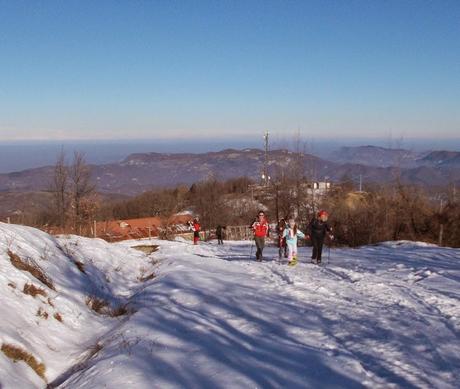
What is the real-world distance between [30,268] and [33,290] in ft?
4.00

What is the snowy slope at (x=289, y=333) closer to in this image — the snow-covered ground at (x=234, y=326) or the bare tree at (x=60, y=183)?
the snow-covered ground at (x=234, y=326)

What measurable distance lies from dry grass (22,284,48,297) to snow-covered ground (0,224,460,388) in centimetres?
13

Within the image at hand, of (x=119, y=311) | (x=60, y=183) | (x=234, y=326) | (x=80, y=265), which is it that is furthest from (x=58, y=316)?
(x=60, y=183)

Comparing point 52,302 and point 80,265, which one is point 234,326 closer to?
point 52,302

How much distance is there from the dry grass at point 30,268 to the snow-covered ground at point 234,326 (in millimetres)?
227

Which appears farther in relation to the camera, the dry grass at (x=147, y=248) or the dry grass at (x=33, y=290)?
the dry grass at (x=147, y=248)

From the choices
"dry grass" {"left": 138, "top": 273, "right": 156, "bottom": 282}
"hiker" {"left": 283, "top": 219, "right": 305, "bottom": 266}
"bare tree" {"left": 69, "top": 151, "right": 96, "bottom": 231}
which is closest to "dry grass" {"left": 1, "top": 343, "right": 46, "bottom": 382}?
"dry grass" {"left": 138, "top": 273, "right": 156, "bottom": 282}

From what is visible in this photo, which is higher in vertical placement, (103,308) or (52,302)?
(52,302)

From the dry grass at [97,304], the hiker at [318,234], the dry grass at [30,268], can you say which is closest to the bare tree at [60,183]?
the hiker at [318,234]

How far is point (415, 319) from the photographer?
836cm

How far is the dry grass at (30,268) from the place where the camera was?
32.8ft

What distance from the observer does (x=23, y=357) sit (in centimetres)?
686

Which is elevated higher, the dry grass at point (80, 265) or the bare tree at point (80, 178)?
the dry grass at point (80, 265)

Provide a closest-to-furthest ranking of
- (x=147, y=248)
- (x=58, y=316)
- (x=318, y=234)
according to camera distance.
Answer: (x=58, y=316), (x=318, y=234), (x=147, y=248)
